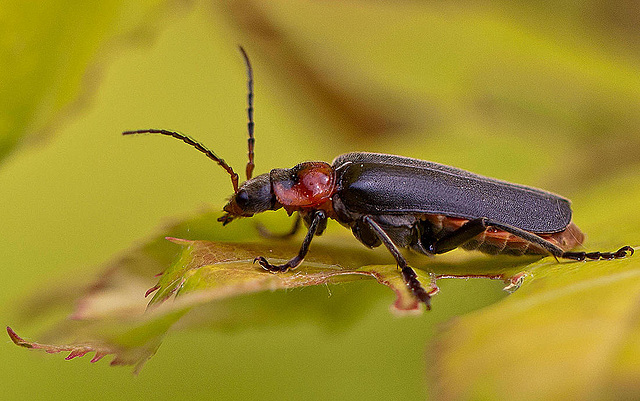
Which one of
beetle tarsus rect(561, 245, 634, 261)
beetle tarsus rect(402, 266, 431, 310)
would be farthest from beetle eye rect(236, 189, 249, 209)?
beetle tarsus rect(561, 245, 634, 261)

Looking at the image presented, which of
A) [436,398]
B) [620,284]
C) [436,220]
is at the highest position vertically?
[620,284]

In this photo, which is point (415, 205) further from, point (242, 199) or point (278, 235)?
point (242, 199)

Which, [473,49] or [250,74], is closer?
[250,74]

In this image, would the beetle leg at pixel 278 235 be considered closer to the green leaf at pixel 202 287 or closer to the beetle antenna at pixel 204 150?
the green leaf at pixel 202 287

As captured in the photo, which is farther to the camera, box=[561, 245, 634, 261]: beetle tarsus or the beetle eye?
the beetle eye

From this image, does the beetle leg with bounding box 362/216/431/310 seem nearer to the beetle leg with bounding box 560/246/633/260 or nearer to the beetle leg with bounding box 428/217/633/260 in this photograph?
the beetle leg with bounding box 428/217/633/260

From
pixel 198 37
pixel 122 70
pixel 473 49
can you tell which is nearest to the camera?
pixel 122 70

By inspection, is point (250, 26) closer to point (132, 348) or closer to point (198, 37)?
point (198, 37)

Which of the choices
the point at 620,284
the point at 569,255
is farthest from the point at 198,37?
the point at 620,284
